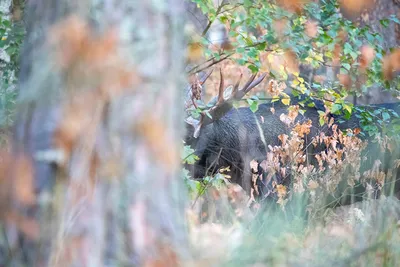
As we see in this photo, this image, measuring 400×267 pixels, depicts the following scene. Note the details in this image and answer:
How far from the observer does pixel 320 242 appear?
3.36 metres

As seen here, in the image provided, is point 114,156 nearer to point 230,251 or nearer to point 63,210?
point 63,210

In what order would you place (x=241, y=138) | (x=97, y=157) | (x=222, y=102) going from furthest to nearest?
(x=241, y=138), (x=222, y=102), (x=97, y=157)

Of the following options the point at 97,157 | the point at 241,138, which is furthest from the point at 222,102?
the point at 97,157

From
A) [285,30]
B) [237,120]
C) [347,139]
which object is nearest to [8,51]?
[285,30]

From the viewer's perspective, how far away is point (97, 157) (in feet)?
7.57

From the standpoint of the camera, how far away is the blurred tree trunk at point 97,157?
227cm

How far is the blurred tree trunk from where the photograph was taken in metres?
2.27

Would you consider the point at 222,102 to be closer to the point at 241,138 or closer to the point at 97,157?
the point at 241,138

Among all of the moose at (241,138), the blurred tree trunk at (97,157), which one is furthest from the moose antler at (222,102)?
the blurred tree trunk at (97,157)

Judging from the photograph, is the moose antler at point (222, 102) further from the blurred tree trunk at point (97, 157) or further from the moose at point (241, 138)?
the blurred tree trunk at point (97, 157)

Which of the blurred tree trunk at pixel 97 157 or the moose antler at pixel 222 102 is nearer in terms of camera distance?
the blurred tree trunk at pixel 97 157

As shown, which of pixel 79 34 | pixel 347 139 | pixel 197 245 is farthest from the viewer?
pixel 347 139

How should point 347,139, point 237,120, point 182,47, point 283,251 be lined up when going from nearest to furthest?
point 182,47 < point 283,251 < point 347,139 < point 237,120

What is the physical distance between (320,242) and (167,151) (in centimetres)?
143
